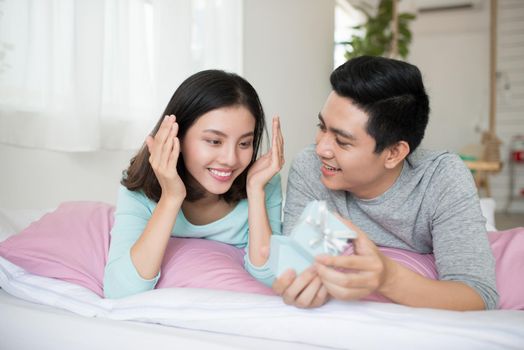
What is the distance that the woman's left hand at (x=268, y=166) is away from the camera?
1.19 meters

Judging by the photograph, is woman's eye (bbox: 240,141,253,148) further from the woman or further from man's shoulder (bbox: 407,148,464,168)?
man's shoulder (bbox: 407,148,464,168)

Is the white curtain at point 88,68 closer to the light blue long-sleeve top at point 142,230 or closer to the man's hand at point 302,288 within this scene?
the light blue long-sleeve top at point 142,230

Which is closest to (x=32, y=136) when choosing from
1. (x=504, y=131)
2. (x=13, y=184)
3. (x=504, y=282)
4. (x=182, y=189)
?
(x=13, y=184)

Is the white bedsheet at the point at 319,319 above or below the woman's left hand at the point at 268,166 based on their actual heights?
below

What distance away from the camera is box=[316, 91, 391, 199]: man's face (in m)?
1.10

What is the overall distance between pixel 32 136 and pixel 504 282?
4.99ft

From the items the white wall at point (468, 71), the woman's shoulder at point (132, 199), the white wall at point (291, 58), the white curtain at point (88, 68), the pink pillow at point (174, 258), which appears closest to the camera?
the pink pillow at point (174, 258)

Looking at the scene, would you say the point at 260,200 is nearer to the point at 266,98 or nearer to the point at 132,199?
the point at 132,199

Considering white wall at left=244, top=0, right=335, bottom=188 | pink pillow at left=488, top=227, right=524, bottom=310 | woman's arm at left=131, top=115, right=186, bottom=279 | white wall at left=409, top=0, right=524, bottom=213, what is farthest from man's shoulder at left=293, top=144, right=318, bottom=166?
white wall at left=409, top=0, right=524, bottom=213

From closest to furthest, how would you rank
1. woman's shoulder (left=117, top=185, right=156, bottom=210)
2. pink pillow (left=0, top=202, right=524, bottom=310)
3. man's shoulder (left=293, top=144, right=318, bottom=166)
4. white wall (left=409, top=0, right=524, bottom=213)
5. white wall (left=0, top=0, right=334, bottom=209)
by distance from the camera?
pink pillow (left=0, top=202, right=524, bottom=310)
woman's shoulder (left=117, top=185, right=156, bottom=210)
man's shoulder (left=293, top=144, right=318, bottom=166)
white wall (left=0, top=0, right=334, bottom=209)
white wall (left=409, top=0, right=524, bottom=213)

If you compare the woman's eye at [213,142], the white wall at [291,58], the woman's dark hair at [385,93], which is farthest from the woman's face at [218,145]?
the white wall at [291,58]

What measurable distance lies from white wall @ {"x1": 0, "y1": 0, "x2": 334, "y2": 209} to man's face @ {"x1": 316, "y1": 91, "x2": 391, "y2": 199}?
1.17 meters

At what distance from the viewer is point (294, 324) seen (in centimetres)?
78

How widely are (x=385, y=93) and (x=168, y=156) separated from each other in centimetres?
50
